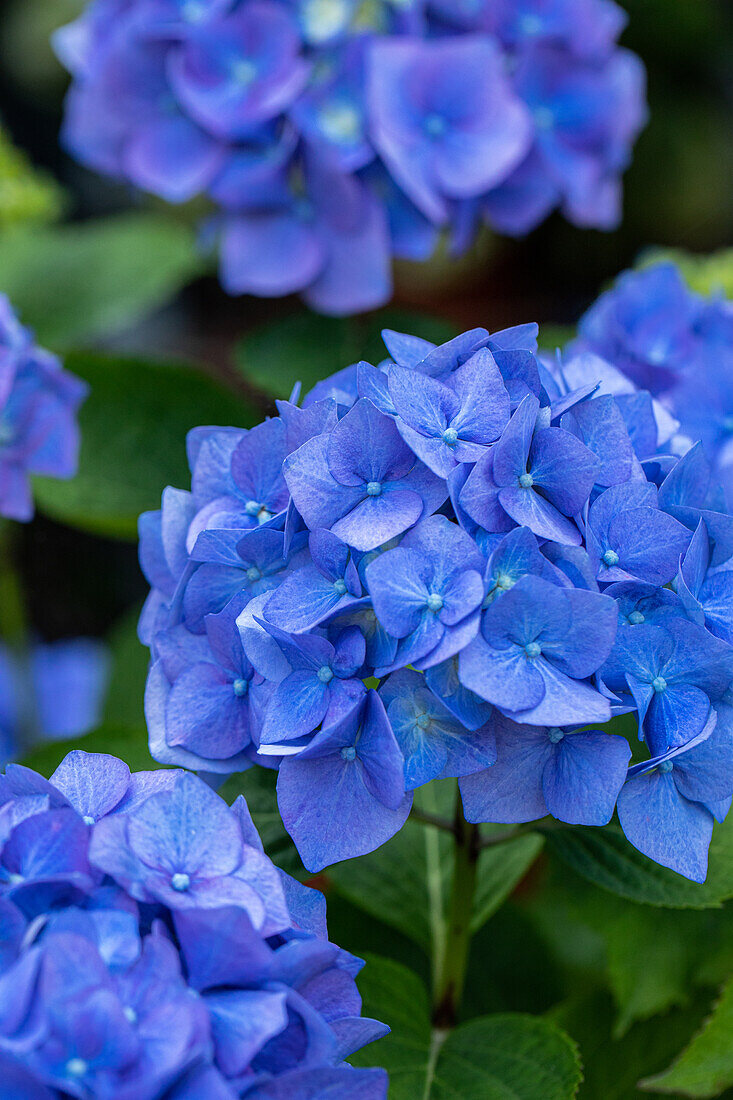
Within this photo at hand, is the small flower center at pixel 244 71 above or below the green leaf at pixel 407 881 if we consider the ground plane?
above

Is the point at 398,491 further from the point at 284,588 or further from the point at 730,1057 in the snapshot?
the point at 730,1057

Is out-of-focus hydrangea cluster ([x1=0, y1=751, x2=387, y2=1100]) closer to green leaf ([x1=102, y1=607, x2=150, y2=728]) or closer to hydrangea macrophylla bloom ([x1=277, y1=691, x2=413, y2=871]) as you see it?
hydrangea macrophylla bloom ([x1=277, y1=691, x2=413, y2=871])

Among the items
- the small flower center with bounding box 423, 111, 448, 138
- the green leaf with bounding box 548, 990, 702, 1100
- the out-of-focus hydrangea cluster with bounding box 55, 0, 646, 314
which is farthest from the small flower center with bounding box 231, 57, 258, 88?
the green leaf with bounding box 548, 990, 702, 1100

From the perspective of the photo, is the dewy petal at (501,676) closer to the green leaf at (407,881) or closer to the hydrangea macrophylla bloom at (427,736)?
the hydrangea macrophylla bloom at (427,736)

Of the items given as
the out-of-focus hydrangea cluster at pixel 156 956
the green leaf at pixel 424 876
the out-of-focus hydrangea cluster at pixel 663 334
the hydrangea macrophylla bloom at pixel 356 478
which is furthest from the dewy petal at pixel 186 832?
the out-of-focus hydrangea cluster at pixel 663 334

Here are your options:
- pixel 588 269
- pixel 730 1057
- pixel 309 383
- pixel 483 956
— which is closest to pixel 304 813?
pixel 730 1057

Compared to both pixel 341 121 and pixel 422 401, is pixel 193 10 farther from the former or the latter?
pixel 422 401

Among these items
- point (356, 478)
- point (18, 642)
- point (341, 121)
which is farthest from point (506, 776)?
point (18, 642)
